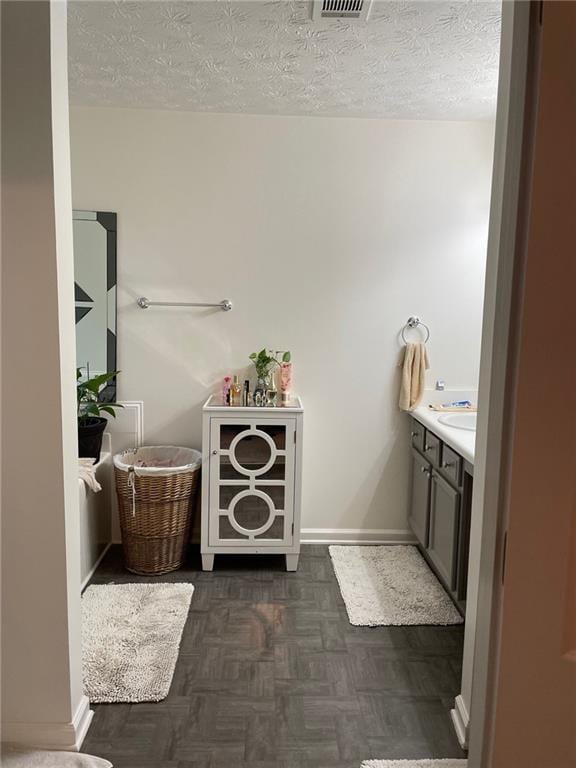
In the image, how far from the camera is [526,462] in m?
0.77

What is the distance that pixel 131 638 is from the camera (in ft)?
8.61

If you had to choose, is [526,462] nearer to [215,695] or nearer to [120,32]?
[215,695]

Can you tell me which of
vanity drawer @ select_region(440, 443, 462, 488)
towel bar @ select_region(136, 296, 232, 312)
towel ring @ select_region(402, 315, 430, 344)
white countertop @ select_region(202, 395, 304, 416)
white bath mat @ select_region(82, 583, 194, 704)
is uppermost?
towel bar @ select_region(136, 296, 232, 312)

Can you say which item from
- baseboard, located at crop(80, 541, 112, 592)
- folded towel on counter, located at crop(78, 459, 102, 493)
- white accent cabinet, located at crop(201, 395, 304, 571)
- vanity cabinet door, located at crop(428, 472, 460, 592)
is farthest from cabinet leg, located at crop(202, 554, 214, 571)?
vanity cabinet door, located at crop(428, 472, 460, 592)

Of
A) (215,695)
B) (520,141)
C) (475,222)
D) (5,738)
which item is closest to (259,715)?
(215,695)

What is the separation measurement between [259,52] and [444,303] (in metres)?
1.73

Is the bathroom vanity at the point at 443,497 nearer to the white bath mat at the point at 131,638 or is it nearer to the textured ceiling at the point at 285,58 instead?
the white bath mat at the point at 131,638

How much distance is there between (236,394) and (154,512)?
766mm

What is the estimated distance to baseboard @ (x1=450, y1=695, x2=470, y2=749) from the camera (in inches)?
80.3

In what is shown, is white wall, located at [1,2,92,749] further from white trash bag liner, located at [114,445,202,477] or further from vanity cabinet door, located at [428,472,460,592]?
vanity cabinet door, located at [428,472,460,592]

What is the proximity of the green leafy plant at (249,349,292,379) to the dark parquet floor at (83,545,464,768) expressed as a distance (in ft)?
3.76

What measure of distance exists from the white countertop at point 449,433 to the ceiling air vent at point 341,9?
1.70m

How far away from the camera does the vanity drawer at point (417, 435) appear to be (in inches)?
137

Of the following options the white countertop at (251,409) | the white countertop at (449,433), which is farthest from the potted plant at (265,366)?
the white countertop at (449,433)
